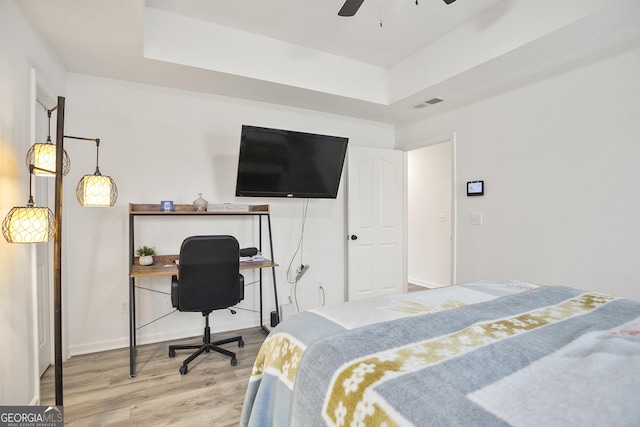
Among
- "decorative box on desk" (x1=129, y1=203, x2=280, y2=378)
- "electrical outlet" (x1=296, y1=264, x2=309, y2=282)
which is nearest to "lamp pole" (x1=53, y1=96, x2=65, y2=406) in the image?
"decorative box on desk" (x1=129, y1=203, x2=280, y2=378)

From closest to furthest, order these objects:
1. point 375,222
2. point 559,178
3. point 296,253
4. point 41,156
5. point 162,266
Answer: point 41,156 < point 559,178 < point 162,266 < point 296,253 < point 375,222

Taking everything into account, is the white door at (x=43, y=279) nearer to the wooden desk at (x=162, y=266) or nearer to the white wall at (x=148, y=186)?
the white wall at (x=148, y=186)

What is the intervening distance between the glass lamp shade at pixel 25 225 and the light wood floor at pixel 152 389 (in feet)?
3.88

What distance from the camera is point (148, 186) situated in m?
2.96

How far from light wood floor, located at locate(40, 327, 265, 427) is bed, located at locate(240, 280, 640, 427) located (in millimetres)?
955

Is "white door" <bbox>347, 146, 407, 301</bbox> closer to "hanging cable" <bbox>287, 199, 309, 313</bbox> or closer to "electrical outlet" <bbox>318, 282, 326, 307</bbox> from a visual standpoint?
"electrical outlet" <bbox>318, 282, 326, 307</bbox>

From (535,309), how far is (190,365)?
244 centimetres

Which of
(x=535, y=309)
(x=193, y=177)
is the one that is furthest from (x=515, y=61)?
(x=193, y=177)

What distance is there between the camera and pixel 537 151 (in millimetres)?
2732

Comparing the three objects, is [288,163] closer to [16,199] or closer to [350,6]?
[350,6]

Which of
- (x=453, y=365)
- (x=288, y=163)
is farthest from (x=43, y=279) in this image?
(x=453, y=365)

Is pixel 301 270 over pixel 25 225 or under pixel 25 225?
under

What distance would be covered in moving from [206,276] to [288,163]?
1.38 metres

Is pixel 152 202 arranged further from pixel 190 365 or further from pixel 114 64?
pixel 190 365
